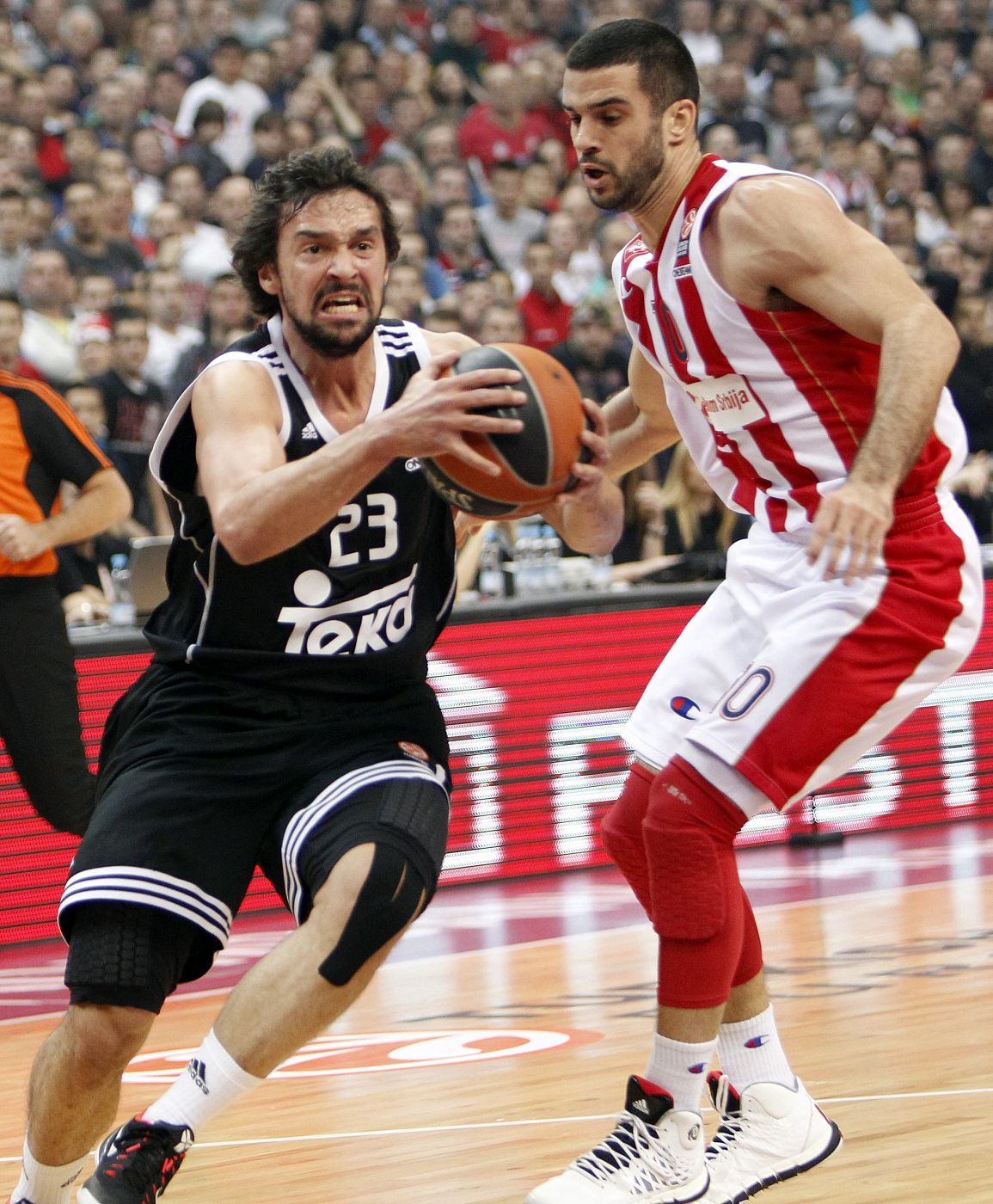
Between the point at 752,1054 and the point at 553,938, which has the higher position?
the point at 752,1054

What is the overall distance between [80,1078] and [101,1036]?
92mm

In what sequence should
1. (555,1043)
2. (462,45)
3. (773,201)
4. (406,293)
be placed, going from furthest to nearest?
(462,45)
(406,293)
(555,1043)
(773,201)

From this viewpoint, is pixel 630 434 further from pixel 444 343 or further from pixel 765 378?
pixel 765 378

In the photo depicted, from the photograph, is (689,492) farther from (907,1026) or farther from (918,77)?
(918,77)

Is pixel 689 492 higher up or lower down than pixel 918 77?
lower down

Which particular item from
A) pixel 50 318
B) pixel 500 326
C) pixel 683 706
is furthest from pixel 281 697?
pixel 50 318

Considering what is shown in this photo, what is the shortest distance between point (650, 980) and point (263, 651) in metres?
2.71

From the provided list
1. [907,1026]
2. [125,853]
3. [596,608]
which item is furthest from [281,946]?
[596,608]

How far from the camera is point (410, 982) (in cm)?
623

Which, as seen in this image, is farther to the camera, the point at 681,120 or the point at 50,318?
the point at 50,318

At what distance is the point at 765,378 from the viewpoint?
3662 millimetres

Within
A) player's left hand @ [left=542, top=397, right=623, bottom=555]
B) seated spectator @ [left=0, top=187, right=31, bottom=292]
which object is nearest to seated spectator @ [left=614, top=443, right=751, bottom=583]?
seated spectator @ [left=0, top=187, right=31, bottom=292]

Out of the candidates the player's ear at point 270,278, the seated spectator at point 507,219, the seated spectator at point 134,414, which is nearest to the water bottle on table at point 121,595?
the seated spectator at point 134,414

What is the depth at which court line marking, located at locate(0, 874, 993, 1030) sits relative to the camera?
19.7 feet
